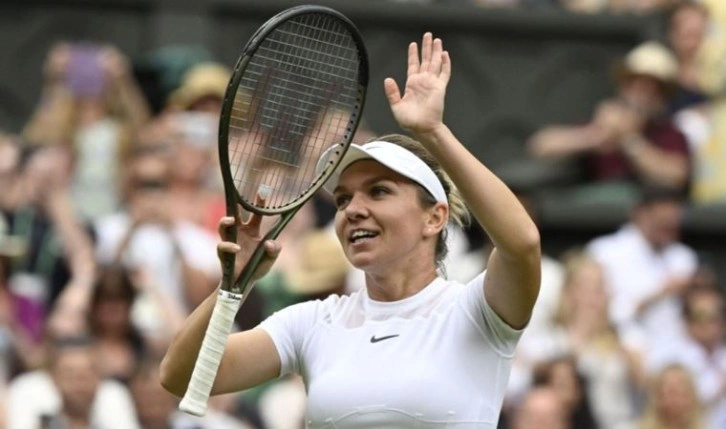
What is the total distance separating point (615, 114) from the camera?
10688 millimetres

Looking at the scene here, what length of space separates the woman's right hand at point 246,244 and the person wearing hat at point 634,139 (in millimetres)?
5753

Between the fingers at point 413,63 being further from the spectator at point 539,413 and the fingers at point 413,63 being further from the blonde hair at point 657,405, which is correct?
the blonde hair at point 657,405

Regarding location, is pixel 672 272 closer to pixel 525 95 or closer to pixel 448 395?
pixel 525 95

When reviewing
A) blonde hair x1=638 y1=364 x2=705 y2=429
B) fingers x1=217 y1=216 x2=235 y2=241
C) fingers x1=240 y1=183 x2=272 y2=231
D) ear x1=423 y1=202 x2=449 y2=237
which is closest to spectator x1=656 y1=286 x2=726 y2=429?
blonde hair x1=638 y1=364 x2=705 y2=429

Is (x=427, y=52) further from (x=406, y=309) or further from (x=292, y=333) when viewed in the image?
(x=292, y=333)

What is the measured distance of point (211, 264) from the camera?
909cm

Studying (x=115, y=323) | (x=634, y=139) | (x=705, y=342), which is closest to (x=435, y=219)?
(x=115, y=323)

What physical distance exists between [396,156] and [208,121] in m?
4.72

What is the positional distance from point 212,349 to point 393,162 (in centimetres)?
64

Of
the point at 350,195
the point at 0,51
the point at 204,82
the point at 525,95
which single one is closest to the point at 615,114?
the point at 525,95

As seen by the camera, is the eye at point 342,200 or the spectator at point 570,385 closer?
the eye at point 342,200

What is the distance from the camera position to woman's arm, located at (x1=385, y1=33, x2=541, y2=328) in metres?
4.75

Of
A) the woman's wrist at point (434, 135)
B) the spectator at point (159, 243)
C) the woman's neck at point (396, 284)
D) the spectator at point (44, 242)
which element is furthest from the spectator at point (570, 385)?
the woman's wrist at point (434, 135)

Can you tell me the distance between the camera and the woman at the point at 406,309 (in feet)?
15.7
